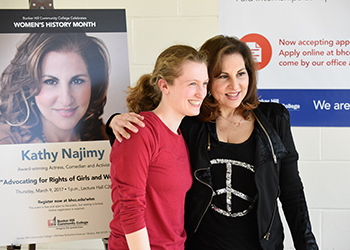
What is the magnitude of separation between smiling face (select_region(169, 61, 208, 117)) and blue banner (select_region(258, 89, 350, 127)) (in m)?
0.95

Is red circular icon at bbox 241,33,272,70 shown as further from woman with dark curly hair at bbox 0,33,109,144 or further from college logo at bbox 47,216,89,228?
college logo at bbox 47,216,89,228

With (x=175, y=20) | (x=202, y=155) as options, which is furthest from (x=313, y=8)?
(x=202, y=155)

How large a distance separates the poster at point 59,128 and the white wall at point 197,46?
31cm

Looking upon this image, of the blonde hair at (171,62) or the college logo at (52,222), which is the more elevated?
the blonde hair at (171,62)

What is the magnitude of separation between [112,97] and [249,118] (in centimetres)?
77

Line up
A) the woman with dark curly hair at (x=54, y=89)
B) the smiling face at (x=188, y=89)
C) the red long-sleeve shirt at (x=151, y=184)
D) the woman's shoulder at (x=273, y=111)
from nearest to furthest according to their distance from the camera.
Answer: the red long-sleeve shirt at (x=151, y=184)
the smiling face at (x=188, y=89)
the woman's shoulder at (x=273, y=111)
the woman with dark curly hair at (x=54, y=89)

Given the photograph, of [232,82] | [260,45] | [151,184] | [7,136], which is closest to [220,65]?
[232,82]

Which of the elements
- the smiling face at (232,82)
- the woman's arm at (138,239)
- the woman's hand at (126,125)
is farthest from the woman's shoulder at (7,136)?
the smiling face at (232,82)

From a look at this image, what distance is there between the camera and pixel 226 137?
1443 mm

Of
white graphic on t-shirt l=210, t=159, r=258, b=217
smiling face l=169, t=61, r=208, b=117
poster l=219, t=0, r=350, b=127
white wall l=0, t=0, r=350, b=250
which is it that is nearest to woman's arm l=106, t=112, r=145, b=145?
smiling face l=169, t=61, r=208, b=117

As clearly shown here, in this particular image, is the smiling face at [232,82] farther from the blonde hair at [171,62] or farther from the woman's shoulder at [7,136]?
the woman's shoulder at [7,136]

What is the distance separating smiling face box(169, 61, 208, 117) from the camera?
→ 118cm

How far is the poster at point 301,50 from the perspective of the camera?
6.47 ft

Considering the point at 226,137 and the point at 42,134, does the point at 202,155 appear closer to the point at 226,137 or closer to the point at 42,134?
the point at 226,137
